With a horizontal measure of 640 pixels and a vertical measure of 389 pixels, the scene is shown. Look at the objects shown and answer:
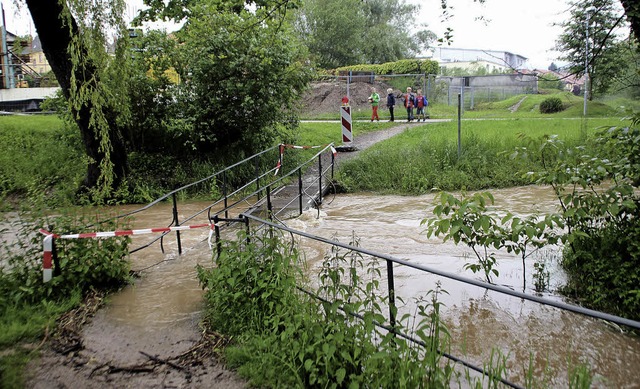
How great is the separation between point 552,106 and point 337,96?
465 inches

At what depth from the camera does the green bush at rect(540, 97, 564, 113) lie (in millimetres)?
27328

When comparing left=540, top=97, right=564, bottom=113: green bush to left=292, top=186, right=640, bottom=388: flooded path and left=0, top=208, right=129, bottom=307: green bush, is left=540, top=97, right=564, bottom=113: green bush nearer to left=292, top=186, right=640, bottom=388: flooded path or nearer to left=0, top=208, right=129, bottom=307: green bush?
left=292, top=186, right=640, bottom=388: flooded path

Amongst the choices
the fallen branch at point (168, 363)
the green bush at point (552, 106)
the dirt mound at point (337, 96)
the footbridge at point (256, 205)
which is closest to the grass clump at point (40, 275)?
the footbridge at point (256, 205)

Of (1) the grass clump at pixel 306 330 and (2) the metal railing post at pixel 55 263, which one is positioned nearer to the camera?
(1) the grass clump at pixel 306 330

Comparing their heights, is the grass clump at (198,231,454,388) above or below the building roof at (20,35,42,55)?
below

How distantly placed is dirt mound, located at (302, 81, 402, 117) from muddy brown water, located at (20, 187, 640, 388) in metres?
21.3

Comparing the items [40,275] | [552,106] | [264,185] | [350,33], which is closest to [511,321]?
[40,275]

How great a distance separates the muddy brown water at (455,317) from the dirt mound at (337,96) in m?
→ 21.3

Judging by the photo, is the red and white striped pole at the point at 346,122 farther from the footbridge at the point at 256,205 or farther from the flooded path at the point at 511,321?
the flooded path at the point at 511,321

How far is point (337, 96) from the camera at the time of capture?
3098 cm

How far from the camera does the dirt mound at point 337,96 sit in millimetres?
29891

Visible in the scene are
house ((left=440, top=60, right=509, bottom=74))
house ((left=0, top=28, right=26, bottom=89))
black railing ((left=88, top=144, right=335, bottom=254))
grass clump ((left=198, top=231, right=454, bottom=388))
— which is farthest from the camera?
house ((left=440, top=60, right=509, bottom=74))

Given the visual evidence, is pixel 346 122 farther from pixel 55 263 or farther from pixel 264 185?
pixel 55 263

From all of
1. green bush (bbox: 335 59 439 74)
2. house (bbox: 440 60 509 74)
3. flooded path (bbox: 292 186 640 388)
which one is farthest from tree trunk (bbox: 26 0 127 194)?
house (bbox: 440 60 509 74)
